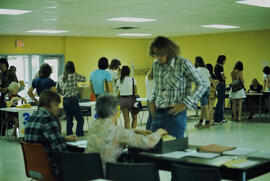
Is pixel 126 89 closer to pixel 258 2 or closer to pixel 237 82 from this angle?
pixel 258 2

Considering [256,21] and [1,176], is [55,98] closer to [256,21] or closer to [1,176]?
[1,176]

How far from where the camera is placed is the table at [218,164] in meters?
2.87

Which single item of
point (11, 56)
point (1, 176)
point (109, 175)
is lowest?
point (1, 176)

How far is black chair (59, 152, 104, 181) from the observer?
3.33 meters

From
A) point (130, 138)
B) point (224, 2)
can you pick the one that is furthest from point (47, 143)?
point (224, 2)

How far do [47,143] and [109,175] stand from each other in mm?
1130

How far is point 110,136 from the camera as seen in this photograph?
3.40 metres

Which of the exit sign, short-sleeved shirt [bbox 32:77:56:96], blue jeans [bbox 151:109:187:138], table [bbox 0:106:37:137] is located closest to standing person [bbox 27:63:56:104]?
short-sleeved shirt [bbox 32:77:56:96]

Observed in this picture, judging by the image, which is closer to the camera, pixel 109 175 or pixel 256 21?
pixel 109 175

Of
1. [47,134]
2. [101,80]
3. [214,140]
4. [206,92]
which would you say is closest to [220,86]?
[206,92]

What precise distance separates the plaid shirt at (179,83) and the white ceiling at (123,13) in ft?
13.8

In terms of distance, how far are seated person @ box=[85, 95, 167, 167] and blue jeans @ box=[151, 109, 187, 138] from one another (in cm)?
57

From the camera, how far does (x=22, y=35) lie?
1463 cm

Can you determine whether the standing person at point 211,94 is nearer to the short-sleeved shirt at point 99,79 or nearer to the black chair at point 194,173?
the short-sleeved shirt at point 99,79
